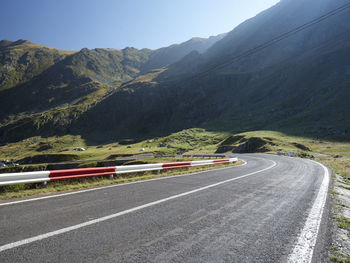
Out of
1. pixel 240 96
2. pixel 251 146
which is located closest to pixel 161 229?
pixel 251 146

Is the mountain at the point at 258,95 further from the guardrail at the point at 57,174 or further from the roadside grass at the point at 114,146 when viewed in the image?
the guardrail at the point at 57,174

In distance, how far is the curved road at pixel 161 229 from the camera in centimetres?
323

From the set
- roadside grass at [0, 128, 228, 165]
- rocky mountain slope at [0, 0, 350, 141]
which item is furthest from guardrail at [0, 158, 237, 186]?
rocky mountain slope at [0, 0, 350, 141]

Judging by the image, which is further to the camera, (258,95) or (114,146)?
(258,95)

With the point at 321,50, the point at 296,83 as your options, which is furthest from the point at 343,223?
the point at 321,50

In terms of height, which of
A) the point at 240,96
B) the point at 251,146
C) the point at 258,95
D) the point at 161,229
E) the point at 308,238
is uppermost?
the point at 240,96

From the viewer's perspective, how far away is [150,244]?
11.7 feet

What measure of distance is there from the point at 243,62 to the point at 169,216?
664ft

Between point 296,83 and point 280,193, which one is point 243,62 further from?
point 280,193

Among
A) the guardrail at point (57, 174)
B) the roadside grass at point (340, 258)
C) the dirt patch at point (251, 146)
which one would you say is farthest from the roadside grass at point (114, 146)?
the roadside grass at point (340, 258)

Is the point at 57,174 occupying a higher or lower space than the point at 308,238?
higher

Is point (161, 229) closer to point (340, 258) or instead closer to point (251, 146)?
point (340, 258)

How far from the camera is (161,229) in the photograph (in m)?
4.25

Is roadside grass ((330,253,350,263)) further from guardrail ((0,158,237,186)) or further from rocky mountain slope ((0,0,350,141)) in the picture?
rocky mountain slope ((0,0,350,141))
